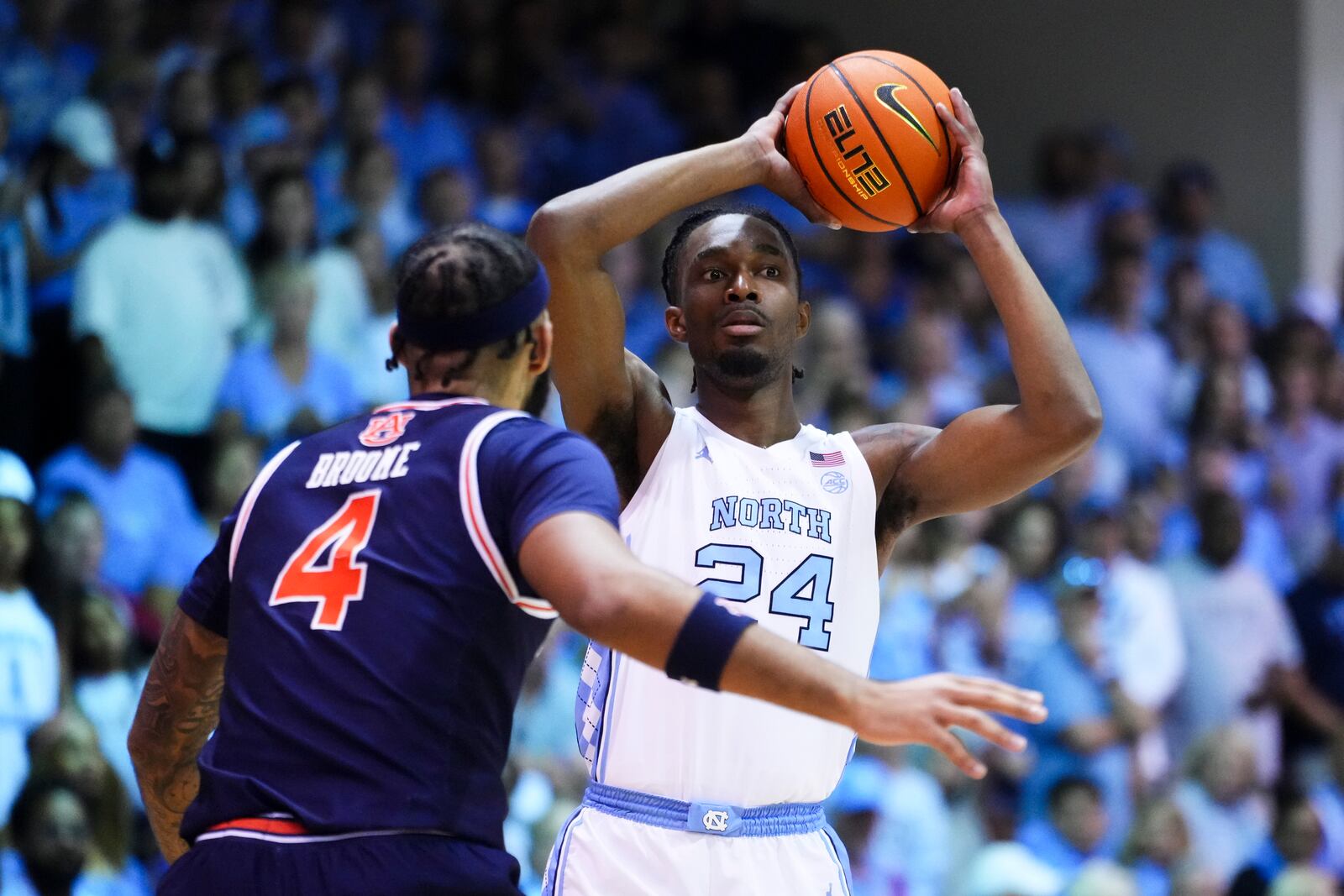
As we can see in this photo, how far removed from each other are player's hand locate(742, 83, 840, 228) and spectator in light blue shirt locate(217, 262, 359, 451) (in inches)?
163

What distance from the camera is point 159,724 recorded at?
3.99 m

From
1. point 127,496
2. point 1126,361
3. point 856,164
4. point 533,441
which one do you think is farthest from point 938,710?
point 1126,361

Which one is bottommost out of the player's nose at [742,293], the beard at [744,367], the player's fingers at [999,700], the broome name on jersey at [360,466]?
the player's fingers at [999,700]

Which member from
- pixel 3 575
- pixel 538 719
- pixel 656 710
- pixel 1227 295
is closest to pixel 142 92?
pixel 3 575

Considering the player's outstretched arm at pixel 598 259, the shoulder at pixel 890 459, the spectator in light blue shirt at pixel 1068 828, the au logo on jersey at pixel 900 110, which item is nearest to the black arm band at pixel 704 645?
the player's outstretched arm at pixel 598 259

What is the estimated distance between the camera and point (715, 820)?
4.43m

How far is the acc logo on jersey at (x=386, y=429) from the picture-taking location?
3568 mm

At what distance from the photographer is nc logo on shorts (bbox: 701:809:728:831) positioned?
4430 millimetres

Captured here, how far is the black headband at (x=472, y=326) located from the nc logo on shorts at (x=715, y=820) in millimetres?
1457

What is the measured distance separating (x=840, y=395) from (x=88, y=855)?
498cm

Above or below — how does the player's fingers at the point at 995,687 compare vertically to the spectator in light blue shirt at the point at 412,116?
below

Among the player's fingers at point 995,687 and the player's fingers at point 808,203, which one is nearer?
the player's fingers at point 995,687

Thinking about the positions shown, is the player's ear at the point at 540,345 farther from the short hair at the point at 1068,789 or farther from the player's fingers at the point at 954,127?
the short hair at the point at 1068,789

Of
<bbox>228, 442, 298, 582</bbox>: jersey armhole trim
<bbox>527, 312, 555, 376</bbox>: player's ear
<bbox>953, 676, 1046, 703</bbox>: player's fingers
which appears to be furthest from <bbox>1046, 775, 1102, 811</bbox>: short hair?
<bbox>228, 442, 298, 582</bbox>: jersey armhole trim
